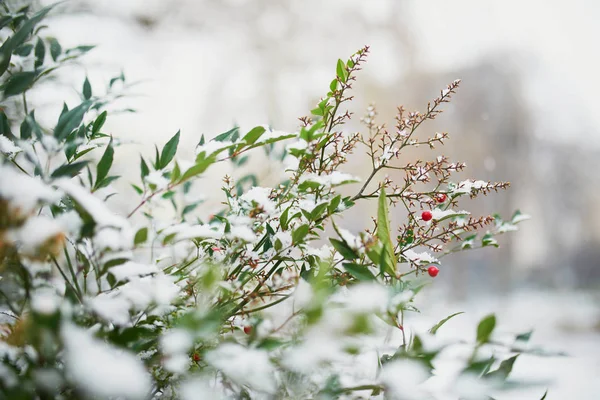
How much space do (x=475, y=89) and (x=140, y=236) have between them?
9.32ft

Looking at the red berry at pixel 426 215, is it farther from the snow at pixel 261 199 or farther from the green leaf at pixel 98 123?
the green leaf at pixel 98 123

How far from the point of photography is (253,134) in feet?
0.90

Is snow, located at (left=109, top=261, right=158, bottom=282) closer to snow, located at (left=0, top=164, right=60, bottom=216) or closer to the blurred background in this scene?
snow, located at (left=0, top=164, right=60, bottom=216)

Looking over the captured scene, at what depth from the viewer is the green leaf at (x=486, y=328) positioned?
0.21 meters

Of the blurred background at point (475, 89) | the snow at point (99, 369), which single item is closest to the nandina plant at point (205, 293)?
the snow at point (99, 369)

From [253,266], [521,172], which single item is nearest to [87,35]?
[253,266]

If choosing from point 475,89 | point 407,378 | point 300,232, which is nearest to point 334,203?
point 300,232

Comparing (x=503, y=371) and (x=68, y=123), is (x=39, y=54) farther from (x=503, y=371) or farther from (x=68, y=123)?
(x=503, y=371)

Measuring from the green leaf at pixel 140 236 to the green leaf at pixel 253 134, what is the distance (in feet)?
0.27

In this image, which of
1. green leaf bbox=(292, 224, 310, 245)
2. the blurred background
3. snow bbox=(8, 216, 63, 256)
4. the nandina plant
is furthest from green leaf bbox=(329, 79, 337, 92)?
the blurred background

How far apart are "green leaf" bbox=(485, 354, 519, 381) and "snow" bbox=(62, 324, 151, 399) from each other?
0.17 meters

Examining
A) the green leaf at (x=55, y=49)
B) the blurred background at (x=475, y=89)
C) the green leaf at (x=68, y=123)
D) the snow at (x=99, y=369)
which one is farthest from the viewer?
the blurred background at (x=475, y=89)

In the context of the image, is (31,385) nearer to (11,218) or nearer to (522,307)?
(11,218)

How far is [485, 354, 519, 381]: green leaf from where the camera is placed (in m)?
0.22
